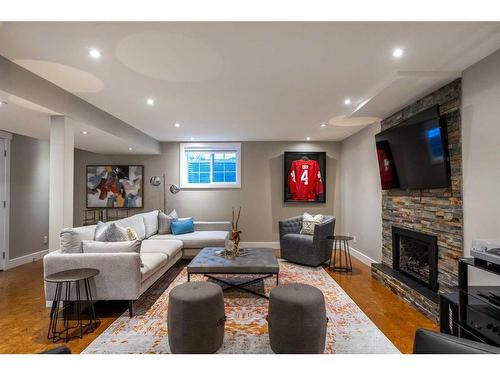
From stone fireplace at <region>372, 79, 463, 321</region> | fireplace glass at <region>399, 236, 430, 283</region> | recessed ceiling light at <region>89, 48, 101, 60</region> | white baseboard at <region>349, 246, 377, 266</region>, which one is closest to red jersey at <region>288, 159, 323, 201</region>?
white baseboard at <region>349, 246, 377, 266</region>

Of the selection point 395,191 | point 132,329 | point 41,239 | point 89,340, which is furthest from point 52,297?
point 395,191

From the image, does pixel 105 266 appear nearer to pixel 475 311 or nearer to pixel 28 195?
pixel 475 311

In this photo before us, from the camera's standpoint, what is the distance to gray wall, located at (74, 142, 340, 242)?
227 inches

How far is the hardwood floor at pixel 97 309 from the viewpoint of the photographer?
2127mm

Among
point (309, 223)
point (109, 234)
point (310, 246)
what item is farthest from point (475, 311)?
point (109, 234)

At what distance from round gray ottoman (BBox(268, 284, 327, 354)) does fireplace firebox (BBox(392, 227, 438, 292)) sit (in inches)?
67.9

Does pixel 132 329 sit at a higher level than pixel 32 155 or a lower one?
lower

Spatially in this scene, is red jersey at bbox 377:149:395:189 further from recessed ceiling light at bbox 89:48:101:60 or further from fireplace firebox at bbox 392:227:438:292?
recessed ceiling light at bbox 89:48:101:60

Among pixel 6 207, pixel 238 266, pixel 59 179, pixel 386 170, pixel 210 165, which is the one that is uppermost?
pixel 210 165

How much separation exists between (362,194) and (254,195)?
225 cm

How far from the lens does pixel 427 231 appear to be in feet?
9.66
